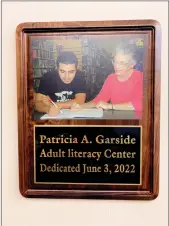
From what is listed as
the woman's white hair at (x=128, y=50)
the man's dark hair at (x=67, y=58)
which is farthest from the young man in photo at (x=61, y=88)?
the woman's white hair at (x=128, y=50)

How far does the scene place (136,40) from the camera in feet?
2.97

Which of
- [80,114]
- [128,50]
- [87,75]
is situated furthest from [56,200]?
[128,50]

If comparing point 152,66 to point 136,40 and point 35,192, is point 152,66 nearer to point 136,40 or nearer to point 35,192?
point 136,40

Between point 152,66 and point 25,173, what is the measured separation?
0.51 m

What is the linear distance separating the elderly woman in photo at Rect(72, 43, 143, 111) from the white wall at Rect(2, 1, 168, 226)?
0.08 m

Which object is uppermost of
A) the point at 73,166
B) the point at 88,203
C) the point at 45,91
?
the point at 45,91

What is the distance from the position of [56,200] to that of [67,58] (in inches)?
17.6

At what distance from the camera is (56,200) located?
3.17 ft

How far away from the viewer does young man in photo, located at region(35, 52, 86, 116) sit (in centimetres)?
93

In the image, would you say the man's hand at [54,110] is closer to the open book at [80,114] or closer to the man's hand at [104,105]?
the open book at [80,114]

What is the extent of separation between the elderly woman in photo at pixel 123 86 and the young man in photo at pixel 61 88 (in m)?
0.07

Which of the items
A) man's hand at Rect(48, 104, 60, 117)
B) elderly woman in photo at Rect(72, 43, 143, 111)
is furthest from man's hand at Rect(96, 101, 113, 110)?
man's hand at Rect(48, 104, 60, 117)

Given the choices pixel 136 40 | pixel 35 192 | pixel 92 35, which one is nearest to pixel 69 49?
pixel 92 35

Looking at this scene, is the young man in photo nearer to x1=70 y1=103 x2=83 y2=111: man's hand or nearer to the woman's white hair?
x1=70 y1=103 x2=83 y2=111: man's hand
